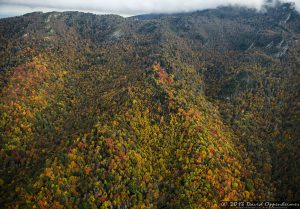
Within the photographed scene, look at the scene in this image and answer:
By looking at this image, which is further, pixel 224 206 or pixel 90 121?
pixel 90 121

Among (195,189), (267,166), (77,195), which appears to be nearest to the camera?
(77,195)

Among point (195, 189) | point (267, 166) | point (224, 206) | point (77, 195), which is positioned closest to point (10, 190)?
point (77, 195)

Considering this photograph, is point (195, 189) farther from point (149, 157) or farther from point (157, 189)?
point (149, 157)

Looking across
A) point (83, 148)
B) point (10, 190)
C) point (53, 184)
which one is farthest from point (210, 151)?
point (10, 190)

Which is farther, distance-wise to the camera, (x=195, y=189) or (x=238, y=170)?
(x=238, y=170)

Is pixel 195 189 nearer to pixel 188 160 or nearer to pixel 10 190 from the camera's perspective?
pixel 188 160

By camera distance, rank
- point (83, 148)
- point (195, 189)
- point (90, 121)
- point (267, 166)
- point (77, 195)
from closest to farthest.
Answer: point (77, 195) < point (195, 189) < point (83, 148) < point (267, 166) < point (90, 121)

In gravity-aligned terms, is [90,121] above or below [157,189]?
above

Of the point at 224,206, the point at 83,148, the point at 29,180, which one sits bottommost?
the point at 224,206

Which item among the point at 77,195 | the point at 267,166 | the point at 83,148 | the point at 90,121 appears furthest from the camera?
the point at 90,121
